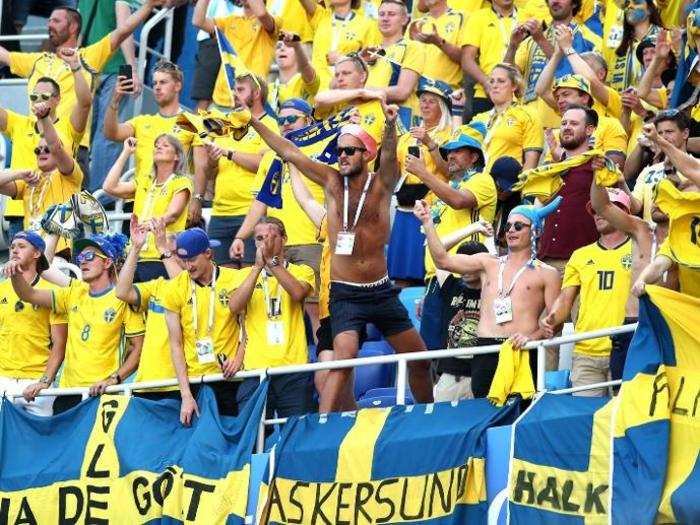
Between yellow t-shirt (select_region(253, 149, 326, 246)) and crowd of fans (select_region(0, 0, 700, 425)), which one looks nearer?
crowd of fans (select_region(0, 0, 700, 425))

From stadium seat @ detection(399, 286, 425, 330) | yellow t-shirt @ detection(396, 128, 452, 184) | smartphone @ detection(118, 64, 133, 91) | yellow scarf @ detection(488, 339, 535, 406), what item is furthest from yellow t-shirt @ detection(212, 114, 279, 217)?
yellow scarf @ detection(488, 339, 535, 406)

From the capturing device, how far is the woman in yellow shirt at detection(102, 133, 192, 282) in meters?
14.7

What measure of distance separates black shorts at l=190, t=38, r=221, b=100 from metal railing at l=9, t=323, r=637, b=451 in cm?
449

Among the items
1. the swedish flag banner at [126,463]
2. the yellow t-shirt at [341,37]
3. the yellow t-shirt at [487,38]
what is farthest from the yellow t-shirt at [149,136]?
the swedish flag banner at [126,463]

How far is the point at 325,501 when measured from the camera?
39.0 ft

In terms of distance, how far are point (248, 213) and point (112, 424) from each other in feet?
7.27

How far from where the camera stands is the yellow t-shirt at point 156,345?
1319 cm

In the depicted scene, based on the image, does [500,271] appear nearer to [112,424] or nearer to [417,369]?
[417,369]

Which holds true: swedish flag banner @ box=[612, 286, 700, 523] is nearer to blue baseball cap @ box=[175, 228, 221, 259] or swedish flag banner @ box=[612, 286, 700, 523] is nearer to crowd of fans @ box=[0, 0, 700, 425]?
crowd of fans @ box=[0, 0, 700, 425]

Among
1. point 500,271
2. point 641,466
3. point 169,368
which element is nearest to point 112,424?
point 169,368

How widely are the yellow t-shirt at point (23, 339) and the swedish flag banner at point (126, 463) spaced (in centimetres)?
40

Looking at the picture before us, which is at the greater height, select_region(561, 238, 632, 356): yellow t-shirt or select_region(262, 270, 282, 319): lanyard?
select_region(561, 238, 632, 356): yellow t-shirt

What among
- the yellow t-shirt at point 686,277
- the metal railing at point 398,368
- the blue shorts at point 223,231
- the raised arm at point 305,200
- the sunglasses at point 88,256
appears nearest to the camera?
the yellow t-shirt at point 686,277

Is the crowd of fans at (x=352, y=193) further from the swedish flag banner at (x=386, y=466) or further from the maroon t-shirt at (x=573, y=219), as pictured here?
the swedish flag banner at (x=386, y=466)
